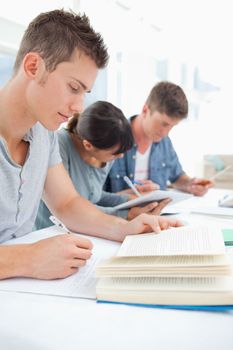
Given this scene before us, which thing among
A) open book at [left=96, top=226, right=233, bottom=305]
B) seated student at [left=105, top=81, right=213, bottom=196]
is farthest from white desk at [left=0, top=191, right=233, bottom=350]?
seated student at [left=105, top=81, right=213, bottom=196]

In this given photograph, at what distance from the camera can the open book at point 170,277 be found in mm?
546

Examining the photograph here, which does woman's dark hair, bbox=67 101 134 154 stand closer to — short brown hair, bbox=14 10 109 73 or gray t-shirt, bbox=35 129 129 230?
gray t-shirt, bbox=35 129 129 230

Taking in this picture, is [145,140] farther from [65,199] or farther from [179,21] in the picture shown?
[179,21]

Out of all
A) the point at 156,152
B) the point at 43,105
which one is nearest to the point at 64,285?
the point at 43,105

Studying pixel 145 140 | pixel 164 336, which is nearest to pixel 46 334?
pixel 164 336

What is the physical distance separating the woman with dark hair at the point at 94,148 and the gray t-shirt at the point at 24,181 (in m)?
0.28

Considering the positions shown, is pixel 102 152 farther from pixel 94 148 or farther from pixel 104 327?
pixel 104 327

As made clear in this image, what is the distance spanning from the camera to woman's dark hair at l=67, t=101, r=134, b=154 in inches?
54.1

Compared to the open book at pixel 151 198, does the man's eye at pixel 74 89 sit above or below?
above

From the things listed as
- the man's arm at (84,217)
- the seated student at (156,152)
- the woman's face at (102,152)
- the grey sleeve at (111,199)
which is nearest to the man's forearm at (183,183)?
the seated student at (156,152)

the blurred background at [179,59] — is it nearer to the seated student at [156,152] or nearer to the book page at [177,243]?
the seated student at [156,152]

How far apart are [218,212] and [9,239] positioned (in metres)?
0.77

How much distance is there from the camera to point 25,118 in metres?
0.96

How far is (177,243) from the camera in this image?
0.70 meters
